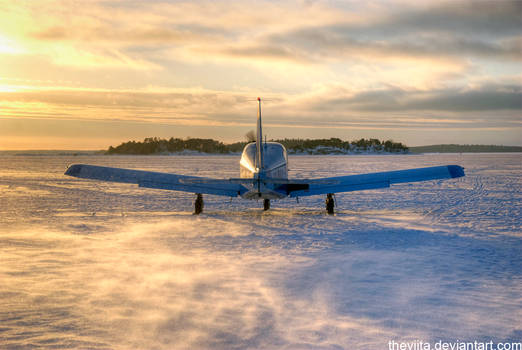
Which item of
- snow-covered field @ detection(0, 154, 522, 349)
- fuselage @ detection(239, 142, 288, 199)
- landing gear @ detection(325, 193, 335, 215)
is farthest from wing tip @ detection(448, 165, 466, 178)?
fuselage @ detection(239, 142, 288, 199)

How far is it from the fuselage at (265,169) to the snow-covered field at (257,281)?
958 millimetres

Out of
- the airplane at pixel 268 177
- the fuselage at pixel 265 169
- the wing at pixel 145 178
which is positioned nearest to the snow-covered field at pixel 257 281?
the fuselage at pixel 265 169

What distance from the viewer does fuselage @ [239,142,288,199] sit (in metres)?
13.4

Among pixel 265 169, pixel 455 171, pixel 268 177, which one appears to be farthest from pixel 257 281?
pixel 455 171

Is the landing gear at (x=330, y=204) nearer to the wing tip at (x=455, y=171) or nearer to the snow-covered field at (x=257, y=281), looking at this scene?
the snow-covered field at (x=257, y=281)

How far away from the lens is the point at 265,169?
14.7 metres

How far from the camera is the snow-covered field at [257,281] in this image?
16.3 ft

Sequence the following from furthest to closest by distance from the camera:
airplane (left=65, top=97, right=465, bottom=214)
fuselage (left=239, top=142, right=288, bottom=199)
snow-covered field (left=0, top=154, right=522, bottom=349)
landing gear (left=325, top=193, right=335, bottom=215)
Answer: landing gear (left=325, top=193, right=335, bottom=215) → airplane (left=65, top=97, right=465, bottom=214) → fuselage (left=239, top=142, right=288, bottom=199) → snow-covered field (left=0, top=154, right=522, bottom=349)

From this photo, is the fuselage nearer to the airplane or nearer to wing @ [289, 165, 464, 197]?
the airplane

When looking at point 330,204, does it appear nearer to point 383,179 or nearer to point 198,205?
point 383,179

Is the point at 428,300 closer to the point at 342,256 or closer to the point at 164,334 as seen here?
the point at 342,256

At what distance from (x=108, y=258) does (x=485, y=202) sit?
15.5m

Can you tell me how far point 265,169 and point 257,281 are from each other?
8011 millimetres

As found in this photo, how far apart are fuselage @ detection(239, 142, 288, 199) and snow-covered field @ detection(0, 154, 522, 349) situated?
958 mm
